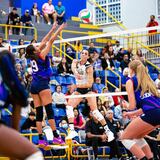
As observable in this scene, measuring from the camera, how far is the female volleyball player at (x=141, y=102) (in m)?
9.06

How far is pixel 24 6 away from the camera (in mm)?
26484

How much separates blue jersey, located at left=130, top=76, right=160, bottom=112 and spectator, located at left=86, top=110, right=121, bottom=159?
4869mm

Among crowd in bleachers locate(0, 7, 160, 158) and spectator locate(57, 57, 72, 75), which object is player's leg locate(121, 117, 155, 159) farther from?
spectator locate(57, 57, 72, 75)

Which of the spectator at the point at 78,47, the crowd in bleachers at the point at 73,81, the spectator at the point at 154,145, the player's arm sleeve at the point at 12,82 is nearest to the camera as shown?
the player's arm sleeve at the point at 12,82

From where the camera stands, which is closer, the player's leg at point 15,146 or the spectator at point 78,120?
the player's leg at point 15,146

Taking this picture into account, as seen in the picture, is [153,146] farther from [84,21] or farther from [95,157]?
[84,21]

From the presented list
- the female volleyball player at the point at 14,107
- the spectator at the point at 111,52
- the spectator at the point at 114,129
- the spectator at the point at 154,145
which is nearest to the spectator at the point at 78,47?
the spectator at the point at 111,52

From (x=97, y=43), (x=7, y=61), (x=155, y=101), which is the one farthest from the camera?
(x=97, y=43)

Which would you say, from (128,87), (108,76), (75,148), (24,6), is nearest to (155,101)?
(128,87)

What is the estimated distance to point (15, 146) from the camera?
4.79 metres

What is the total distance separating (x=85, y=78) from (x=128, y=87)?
2.79 m

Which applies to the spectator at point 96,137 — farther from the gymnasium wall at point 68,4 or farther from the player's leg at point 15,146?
the gymnasium wall at point 68,4

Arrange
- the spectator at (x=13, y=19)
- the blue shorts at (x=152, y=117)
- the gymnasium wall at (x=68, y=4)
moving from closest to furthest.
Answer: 1. the blue shorts at (x=152, y=117)
2. the spectator at (x=13, y=19)
3. the gymnasium wall at (x=68, y=4)

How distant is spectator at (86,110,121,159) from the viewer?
13922mm
